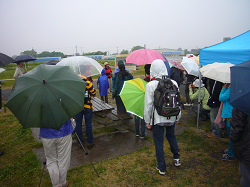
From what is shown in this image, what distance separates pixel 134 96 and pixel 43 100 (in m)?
1.96

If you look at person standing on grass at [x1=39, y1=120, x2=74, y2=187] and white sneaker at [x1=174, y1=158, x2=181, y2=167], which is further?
white sneaker at [x1=174, y1=158, x2=181, y2=167]

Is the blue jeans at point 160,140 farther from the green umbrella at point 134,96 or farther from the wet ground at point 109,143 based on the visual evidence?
the wet ground at point 109,143

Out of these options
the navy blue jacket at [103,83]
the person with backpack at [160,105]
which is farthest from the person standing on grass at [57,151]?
the navy blue jacket at [103,83]

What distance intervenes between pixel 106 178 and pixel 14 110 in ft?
6.49

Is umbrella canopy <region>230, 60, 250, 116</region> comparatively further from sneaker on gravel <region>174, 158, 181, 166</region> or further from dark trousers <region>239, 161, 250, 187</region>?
sneaker on gravel <region>174, 158, 181, 166</region>

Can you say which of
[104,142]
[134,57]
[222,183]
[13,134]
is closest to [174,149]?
[222,183]

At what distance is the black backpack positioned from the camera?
2.66 metres

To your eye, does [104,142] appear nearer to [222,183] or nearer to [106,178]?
[106,178]

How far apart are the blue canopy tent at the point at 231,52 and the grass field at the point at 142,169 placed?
6.68 feet

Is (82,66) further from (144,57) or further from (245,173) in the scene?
(245,173)

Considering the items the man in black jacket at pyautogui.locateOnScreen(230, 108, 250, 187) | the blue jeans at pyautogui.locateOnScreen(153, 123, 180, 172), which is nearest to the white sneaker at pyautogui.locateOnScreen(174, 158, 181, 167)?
the blue jeans at pyautogui.locateOnScreen(153, 123, 180, 172)

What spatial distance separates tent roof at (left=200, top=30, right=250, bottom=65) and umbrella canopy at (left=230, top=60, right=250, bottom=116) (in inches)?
76.0

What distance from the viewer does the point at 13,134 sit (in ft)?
16.9

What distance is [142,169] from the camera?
3.27 m
